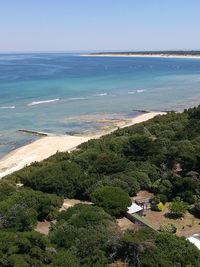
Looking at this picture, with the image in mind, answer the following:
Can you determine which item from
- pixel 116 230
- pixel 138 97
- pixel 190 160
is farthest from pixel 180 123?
pixel 138 97

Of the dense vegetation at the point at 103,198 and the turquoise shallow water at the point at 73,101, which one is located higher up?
the dense vegetation at the point at 103,198

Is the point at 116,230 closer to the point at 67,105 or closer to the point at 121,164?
the point at 121,164

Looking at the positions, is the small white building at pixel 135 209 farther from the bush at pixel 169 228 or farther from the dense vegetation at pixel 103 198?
the bush at pixel 169 228

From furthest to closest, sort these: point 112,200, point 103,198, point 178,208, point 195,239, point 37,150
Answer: point 37,150 < point 103,198 < point 112,200 < point 178,208 < point 195,239

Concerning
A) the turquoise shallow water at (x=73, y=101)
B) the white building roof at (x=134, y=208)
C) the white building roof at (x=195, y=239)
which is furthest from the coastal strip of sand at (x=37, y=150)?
the white building roof at (x=195, y=239)

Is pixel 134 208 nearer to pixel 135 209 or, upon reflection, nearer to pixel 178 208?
pixel 135 209

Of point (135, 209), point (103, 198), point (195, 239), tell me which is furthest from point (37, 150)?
point (195, 239)

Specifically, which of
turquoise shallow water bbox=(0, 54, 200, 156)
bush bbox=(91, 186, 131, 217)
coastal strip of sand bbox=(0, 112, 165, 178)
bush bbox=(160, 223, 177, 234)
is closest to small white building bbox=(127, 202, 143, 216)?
bush bbox=(91, 186, 131, 217)
